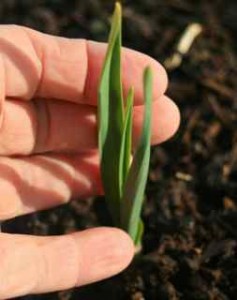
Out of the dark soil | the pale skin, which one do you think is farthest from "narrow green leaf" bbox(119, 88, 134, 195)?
the dark soil

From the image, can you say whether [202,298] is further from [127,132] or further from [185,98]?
[185,98]

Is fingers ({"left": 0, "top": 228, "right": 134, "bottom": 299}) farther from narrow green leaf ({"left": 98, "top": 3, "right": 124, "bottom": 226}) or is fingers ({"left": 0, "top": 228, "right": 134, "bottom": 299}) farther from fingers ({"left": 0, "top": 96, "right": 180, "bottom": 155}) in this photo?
fingers ({"left": 0, "top": 96, "right": 180, "bottom": 155})

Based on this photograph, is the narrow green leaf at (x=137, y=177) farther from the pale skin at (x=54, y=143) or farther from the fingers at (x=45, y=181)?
the fingers at (x=45, y=181)

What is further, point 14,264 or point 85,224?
point 85,224

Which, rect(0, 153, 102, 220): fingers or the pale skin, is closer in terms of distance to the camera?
the pale skin

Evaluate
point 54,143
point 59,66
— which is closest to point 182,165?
point 54,143

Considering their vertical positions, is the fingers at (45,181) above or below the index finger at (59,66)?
below

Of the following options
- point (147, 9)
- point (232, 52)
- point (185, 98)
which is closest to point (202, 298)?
point (185, 98)

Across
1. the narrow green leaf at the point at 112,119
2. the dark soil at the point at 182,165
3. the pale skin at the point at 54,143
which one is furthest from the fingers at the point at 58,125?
the dark soil at the point at 182,165
